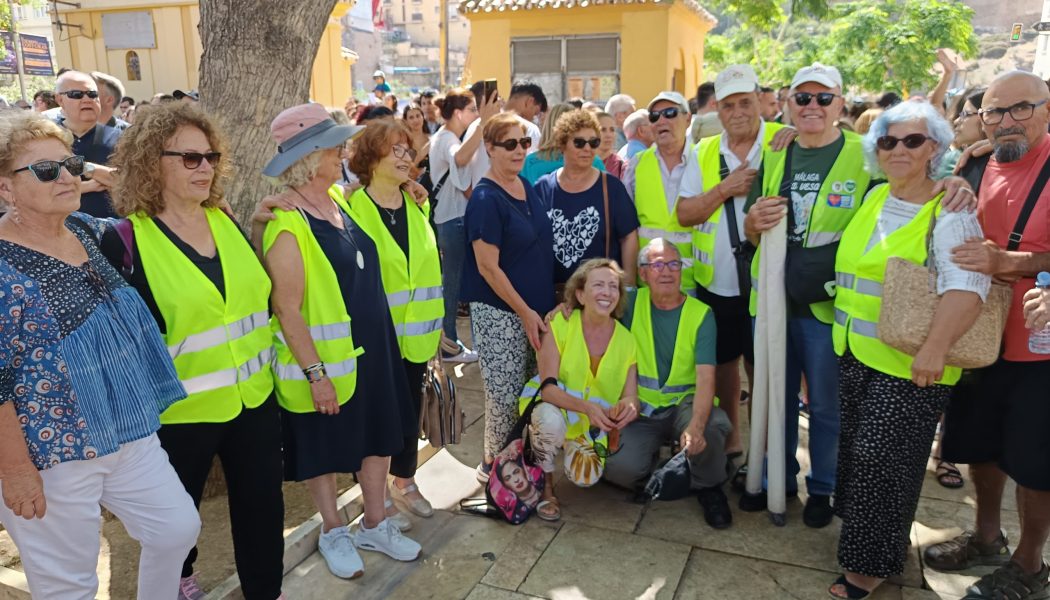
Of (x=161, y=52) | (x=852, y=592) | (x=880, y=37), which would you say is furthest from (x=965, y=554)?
(x=161, y=52)

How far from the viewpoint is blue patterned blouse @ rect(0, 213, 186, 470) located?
81.7 inches

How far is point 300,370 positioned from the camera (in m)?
2.96

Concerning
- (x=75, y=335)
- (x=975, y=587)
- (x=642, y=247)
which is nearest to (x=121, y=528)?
(x=75, y=335)

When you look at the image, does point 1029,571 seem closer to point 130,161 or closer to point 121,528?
point 130,161

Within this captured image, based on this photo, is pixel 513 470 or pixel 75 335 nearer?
pixel 75 335

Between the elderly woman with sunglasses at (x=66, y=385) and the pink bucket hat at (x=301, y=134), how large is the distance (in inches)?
30.8

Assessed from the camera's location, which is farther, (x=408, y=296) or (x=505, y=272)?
(x=505, y=272)

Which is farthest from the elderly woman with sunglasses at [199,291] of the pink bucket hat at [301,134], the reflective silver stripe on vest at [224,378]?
the pink bucket hat at [301,134]

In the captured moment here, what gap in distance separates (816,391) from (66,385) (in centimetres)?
312

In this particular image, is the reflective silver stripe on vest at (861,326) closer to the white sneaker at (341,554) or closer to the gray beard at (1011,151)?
the gray beard at (1011,151)

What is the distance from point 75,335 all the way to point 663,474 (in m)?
2.62

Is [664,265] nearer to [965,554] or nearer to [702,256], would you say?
[702,256]

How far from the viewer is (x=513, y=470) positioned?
3766 millimetres

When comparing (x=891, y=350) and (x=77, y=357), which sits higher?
(x=77, y=357)
